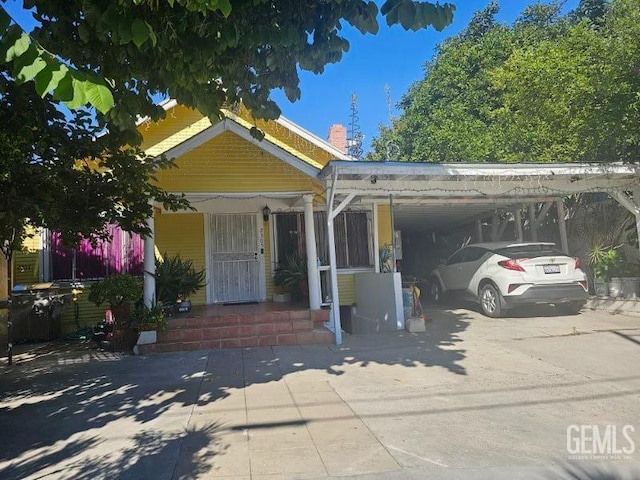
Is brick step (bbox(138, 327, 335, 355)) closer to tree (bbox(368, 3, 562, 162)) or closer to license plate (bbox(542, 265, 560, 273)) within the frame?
license plate (bbox(542, 265, 560, 273))

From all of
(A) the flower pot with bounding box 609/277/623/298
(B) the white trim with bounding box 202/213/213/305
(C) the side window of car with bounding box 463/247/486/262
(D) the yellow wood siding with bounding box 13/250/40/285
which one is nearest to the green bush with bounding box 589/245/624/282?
(A) the flower pot with bounding box 609/277/623/298

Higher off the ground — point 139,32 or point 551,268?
point 139,32

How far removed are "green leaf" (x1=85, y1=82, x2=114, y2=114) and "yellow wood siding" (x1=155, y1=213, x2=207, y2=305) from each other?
8.21 meters

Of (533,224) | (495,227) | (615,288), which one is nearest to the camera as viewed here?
(615,288)

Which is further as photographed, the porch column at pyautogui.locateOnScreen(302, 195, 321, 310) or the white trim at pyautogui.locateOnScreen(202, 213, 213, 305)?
the white trim at pyautogui.locateOnScreen(202, 213, 213, 305)

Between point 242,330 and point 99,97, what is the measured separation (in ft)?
20.0

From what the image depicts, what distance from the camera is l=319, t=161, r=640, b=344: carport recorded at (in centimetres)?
784

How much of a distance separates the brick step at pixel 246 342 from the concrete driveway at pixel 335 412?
0.30 metres

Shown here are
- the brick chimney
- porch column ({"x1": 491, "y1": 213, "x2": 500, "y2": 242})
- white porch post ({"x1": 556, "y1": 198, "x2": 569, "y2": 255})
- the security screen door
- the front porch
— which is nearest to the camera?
the front porch

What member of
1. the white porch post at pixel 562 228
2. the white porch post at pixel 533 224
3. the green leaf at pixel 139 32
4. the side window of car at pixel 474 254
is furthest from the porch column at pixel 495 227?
the green leaf at pixel 139 32

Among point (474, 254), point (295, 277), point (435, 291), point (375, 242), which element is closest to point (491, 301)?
point (474, 254)

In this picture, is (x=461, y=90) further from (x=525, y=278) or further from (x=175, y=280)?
(x=175, y=280)

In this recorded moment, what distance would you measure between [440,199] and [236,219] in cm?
491

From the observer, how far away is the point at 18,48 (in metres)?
2.05
